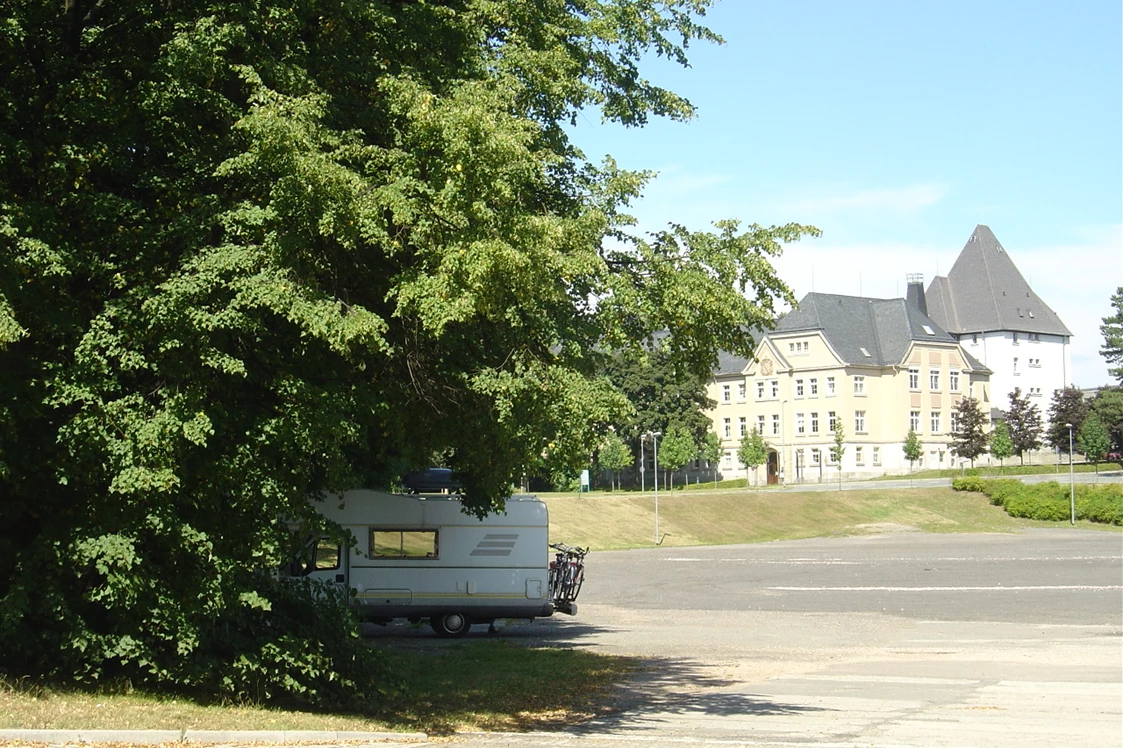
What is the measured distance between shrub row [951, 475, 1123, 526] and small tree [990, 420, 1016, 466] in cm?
2177

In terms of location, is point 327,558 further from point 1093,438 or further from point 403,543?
point 1093,438

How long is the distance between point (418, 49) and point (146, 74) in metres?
3.01

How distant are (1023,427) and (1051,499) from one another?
109 ft

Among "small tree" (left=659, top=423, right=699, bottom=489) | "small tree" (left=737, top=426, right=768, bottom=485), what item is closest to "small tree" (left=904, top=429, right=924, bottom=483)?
"small tree" (left=737, top=426, right=768, bottom=485)

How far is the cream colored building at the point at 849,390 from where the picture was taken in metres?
103

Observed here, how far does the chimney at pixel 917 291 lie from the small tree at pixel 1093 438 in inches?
846

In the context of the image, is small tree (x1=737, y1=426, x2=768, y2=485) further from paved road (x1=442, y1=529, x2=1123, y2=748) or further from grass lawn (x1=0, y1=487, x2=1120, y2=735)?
grass lawn (x1=0, y1=487, x2=1120, y2=735)

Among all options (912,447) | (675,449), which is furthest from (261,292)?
(912,447)

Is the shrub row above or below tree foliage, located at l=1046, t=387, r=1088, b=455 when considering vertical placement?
below

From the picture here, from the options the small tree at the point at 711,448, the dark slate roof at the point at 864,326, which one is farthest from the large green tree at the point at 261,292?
the dark slate roof at the point at 864,326

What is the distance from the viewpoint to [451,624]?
2539 cm

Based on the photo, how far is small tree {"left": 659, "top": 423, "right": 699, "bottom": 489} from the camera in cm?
9212

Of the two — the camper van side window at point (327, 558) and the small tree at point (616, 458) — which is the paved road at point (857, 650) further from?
the small tree at point (616, 458)

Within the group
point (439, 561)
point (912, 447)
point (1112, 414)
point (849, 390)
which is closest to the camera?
point (439, 561)
